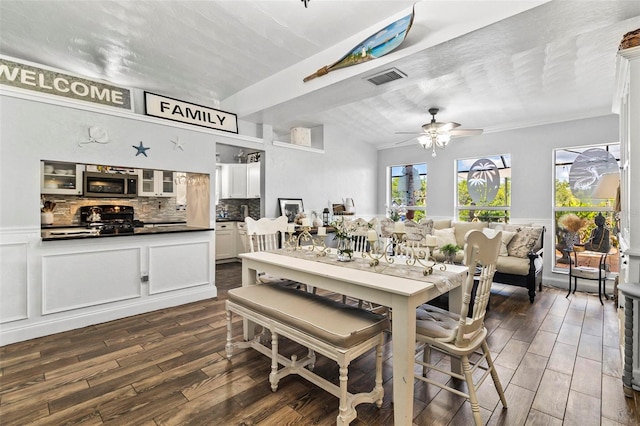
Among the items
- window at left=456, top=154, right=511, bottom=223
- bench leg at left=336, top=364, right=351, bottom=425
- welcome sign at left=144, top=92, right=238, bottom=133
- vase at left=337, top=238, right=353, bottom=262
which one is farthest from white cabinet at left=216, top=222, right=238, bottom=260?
bench leg at left=336, top=364, right=351, bottom=425

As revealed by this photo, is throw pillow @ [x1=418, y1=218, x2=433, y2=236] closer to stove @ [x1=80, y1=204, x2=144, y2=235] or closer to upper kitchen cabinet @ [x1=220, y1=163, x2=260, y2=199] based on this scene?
upper kitchen cabinet @ [x1=220, y1=163, x2=260, y2=199]

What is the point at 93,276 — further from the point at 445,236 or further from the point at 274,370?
the point at 445,236

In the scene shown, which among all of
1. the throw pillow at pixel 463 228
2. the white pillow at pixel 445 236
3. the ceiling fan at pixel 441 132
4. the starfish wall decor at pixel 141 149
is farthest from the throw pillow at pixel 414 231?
the starfish wall decor at pixel 141 149

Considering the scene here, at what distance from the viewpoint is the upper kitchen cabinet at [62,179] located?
4.39 meters

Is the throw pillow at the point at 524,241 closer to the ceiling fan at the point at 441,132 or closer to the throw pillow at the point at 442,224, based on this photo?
the throw pillow at the point at 442,224

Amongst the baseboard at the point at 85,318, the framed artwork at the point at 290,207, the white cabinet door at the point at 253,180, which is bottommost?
the baseboard at the point at 85,318

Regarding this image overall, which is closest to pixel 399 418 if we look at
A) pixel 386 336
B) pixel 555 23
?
pixel 386 336

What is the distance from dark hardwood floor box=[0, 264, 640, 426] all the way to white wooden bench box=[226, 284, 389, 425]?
0.47ft

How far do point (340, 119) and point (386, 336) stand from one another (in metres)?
4.05

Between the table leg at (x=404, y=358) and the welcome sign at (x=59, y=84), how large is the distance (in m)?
3.65

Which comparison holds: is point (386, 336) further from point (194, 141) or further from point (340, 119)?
point (340, 119)

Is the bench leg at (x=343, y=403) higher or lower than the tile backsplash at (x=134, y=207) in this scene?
lower

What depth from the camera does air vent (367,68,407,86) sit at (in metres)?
→ 2.86

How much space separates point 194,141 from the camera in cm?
401
